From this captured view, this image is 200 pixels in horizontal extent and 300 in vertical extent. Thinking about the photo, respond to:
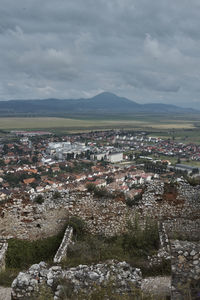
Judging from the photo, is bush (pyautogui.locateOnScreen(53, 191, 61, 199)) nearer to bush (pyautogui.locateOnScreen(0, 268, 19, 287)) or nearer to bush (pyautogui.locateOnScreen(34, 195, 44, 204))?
bush (pyautogui.locateOnScreen(34, 195, 44, 204))

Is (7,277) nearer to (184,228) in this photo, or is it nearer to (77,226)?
(77,226)

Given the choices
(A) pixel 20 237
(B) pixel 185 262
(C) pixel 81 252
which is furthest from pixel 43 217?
(B) pixel 185 262

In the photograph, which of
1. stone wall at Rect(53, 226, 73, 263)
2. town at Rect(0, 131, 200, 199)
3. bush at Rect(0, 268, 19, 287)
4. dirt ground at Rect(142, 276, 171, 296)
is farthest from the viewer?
town at Rect(0, 131, 200, 199)

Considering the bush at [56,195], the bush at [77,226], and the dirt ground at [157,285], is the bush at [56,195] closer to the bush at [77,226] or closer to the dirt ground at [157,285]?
the bush at [77,226]

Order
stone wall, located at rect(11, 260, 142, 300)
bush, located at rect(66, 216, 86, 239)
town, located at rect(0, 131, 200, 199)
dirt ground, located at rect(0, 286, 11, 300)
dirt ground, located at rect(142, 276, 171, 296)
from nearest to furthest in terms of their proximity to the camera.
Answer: stone wall, located at rect(11, 260, 142, 300)
dirt ground, located at rect(142, 276, 171, 296)
dirt ground, located at rect(0, 286, 11, 300)
bush, located at rect(66, 216, 86, 239)
town, located at rect(0, 131, 200, 199)

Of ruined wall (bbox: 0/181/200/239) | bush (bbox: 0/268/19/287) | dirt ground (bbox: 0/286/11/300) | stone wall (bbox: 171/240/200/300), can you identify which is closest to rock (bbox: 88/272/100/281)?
stone wall (bbox: 171/240/200/300)

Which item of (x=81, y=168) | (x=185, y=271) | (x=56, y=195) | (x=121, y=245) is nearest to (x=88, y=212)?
(x=56, y=195)

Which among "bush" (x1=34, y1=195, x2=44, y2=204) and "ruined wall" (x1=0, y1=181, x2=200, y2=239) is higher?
"bush" (x1=34, y1=195, x2=44, y2=204)
